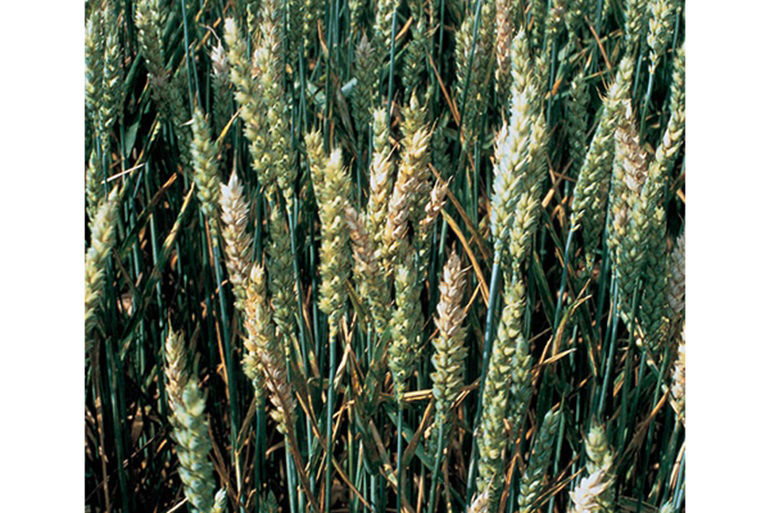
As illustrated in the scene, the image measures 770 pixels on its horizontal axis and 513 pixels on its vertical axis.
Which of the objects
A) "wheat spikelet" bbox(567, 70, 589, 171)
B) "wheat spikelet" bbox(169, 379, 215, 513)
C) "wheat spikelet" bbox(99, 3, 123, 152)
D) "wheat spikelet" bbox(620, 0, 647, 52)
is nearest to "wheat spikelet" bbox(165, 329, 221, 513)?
"wheat spikelet" bbox(169, 379, 215, 513)

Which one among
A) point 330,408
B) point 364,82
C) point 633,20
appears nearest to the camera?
point 330,408

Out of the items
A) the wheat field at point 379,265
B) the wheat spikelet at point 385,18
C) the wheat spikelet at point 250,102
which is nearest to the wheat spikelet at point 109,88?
the wheat field at point 379,265

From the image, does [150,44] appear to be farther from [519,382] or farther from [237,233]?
[519,382]

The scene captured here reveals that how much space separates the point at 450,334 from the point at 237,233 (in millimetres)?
192

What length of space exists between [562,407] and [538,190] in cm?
35

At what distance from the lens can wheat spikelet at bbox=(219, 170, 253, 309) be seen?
69 cm

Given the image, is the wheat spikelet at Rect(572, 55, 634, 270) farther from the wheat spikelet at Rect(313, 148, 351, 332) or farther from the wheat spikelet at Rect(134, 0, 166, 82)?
the wheat spikelet at Rect(134, 0, 166, 82)

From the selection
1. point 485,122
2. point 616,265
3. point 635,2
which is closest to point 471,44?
point 485,122

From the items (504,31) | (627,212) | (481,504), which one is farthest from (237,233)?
(504,31)

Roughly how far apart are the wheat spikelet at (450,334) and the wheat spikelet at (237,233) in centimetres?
16

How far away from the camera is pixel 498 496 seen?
2.61 feet

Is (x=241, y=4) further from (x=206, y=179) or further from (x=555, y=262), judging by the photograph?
(x=555, y=262)

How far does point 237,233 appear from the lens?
70 centimetres

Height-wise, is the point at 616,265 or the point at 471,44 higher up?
the point at 471,44
